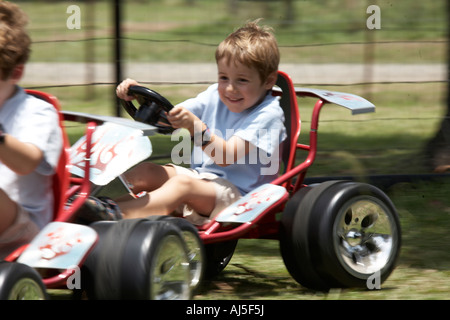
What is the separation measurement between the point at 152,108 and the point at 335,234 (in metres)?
0.95

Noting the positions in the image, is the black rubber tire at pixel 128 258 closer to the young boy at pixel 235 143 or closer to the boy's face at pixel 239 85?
the young boy at pixel 235 143

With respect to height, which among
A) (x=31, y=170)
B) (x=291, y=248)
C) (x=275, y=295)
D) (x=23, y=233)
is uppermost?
(x=31, y=170)

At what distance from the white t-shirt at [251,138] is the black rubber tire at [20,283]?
1260 millimetres

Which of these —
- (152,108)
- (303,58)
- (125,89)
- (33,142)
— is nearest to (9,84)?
(33,142)

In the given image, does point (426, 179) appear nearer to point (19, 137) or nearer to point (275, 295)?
point (275, 295)

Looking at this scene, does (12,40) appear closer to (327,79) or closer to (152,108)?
(152,108)

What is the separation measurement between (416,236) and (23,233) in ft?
8.22

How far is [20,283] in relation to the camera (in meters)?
2.48

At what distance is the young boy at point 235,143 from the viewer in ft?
11.3

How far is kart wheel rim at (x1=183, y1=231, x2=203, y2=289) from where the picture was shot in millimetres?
3131

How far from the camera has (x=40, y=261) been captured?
8.73 feet

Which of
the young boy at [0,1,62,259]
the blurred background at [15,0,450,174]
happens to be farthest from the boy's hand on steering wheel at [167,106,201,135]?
Answer: the blurred background at [15,0,450,174]
